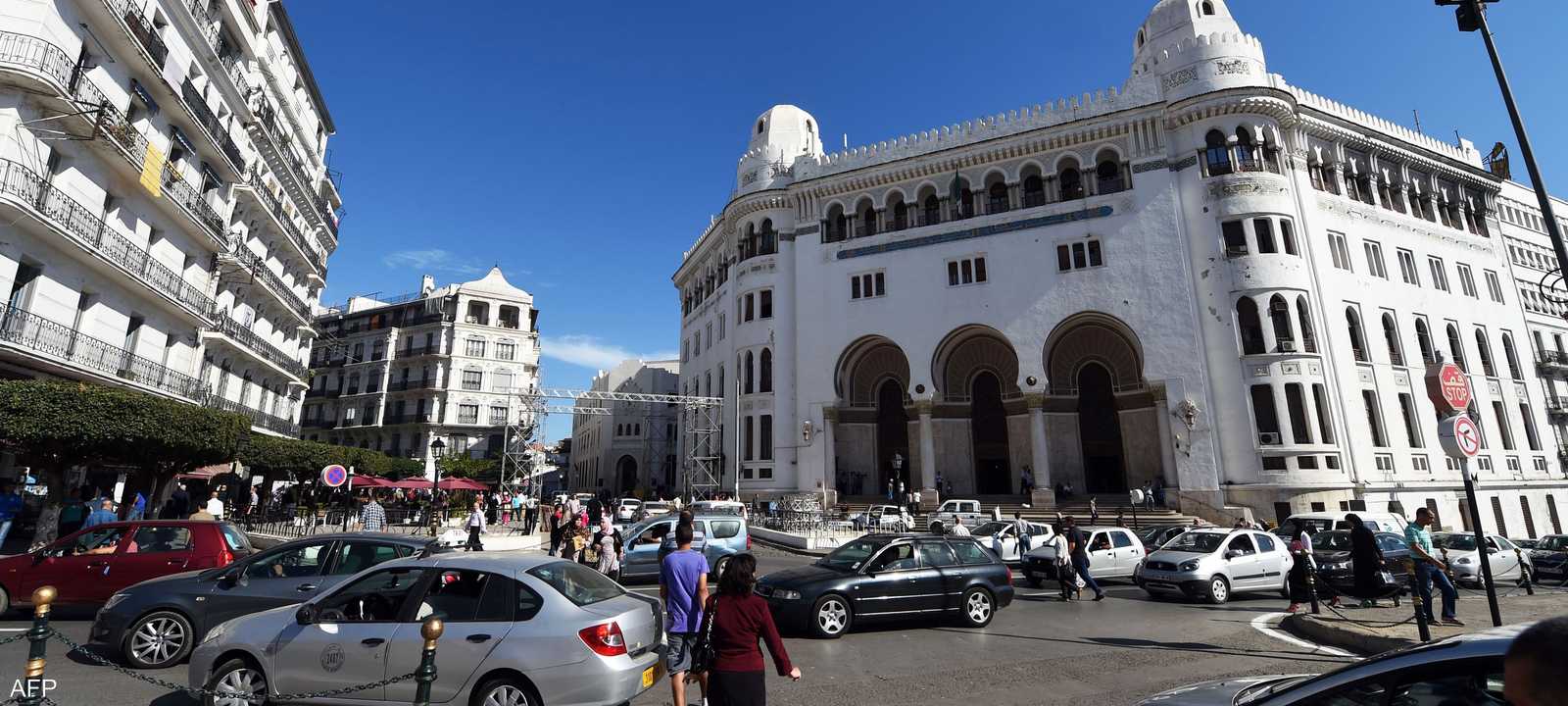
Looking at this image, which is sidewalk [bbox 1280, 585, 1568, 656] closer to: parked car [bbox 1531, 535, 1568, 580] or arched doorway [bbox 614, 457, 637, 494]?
parked car [bbox 1531, 535, 1568, 580]

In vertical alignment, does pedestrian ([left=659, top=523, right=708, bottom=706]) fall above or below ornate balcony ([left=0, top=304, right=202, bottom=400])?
below

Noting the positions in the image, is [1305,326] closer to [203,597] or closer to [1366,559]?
[1366,559]

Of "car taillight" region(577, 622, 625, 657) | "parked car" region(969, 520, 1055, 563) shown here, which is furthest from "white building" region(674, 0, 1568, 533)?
"car taillight" region(577, 622, 625, 657)

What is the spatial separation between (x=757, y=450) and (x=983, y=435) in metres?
11.5

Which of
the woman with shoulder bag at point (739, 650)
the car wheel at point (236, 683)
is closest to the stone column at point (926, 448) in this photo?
the woman with shoulder bag at point (739, 650)

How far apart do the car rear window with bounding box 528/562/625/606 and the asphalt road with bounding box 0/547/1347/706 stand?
151 cm

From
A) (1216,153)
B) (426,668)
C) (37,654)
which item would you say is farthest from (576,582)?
(1216,153)

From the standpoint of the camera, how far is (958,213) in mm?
32781

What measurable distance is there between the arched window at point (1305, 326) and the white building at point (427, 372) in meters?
44.8

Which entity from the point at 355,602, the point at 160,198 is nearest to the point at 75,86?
the point at 160,198

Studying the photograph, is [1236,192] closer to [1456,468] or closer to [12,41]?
[1456,468]

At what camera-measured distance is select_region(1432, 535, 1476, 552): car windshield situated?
52.3 feet

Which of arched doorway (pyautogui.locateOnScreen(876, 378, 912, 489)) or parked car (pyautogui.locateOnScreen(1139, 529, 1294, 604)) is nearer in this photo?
parked car (pyautogui.locateOnScreen(1139, 529, 1294, 604))

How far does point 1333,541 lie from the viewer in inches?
603
